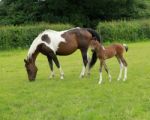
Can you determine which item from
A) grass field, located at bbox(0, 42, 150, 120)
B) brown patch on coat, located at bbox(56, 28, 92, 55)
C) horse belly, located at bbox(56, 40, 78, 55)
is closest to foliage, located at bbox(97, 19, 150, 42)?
grass field, located at bbox(0, 42, 150, 120)

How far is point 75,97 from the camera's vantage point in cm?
1074

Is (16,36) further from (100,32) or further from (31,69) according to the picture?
(31,69)

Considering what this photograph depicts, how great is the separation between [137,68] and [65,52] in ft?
10.9

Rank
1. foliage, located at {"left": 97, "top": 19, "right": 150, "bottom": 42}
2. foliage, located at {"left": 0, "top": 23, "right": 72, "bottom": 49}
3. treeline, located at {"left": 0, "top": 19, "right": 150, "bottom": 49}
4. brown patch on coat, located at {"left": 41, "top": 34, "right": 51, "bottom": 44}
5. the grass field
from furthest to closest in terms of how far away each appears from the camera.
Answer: foliage, located at {"left": 97, "top": 19, "right": 150, "bottom": 42}
treeline, located at {"left": 0, "top": 19, "right": 150, "bottom": 49}
foliage, located at {"left": 0, "top": 23, "right": 72, "bottom": 49}
brown patch on coat, located at {"left": 41, "top": 34, "right": 51, "bottom": 44}
the grass field

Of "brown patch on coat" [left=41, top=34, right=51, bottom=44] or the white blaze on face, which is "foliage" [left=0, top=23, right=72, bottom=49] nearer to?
the white blaze on face

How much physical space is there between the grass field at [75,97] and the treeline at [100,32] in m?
13.7

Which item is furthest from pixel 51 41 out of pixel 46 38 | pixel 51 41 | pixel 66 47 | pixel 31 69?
pixel 31 69

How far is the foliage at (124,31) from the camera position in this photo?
33250mm

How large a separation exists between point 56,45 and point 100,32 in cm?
1910

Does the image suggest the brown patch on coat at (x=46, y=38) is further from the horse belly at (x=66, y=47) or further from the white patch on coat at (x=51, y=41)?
the horse belly at (x=66, y=47)

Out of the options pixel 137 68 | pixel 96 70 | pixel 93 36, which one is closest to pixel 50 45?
pixel 93 36

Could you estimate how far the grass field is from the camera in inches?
351

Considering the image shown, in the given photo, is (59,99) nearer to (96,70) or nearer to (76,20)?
(96,70)

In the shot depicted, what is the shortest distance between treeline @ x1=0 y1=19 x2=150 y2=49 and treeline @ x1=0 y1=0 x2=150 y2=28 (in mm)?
9283
